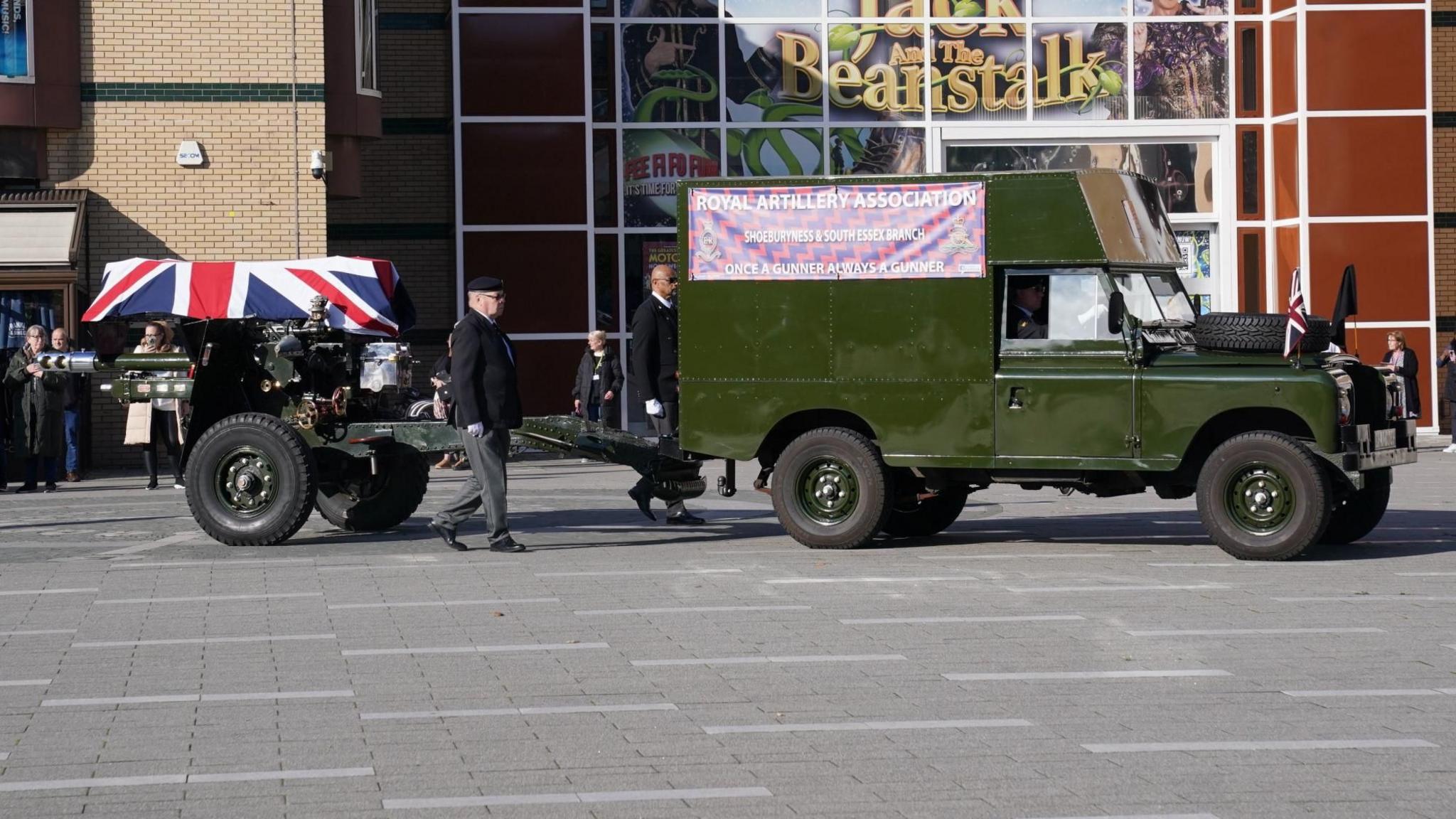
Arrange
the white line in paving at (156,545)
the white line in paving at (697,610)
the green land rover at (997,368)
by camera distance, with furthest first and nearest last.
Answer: the white line in paving at (156,545) < the green land rover at (997,368) < the white line in paving at (697,610)

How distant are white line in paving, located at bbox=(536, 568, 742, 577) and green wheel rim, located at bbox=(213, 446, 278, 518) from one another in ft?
8.76

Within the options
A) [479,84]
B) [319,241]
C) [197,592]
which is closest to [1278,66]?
[479,84]

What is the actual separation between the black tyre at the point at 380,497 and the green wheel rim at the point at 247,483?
0.84 m

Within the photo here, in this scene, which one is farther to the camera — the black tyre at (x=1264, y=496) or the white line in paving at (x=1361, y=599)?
the black tyre at (x=1264, y=496)

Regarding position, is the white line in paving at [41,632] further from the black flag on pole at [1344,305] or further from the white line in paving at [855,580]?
the black flag on pole at [1344,305]

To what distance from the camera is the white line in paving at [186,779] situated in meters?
6.51

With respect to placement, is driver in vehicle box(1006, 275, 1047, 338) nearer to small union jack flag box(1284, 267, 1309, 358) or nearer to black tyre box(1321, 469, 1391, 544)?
small union jack flag box(1284, 267, 1309, 358)

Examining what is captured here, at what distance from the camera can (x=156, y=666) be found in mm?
8867

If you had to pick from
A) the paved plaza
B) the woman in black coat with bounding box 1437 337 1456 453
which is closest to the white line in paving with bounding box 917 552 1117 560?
the paved plaza

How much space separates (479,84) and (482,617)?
17974mm

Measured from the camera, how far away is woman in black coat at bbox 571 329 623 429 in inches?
918

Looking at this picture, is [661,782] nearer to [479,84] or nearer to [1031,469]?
[1031,469]

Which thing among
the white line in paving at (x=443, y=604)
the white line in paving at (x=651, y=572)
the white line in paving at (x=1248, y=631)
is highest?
the white line in paving at (x=651, y=572)

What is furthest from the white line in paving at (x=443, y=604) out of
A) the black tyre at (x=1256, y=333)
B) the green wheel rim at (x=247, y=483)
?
the black tyre at (x=1256, y=333)
